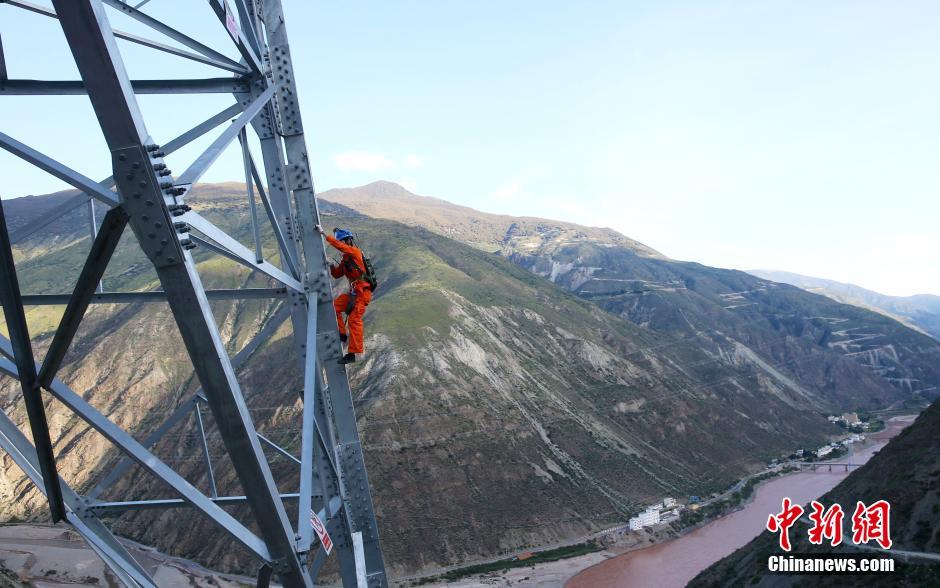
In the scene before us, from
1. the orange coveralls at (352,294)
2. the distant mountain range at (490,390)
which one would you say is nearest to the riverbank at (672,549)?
the distant mountain range at (490,390)

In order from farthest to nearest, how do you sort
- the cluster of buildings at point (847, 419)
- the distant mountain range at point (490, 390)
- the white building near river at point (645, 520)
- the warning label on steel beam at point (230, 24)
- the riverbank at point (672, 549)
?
the cluster of buildings at point (847, 419), the white building near river at point (645, 520), the distant mountain range at point (490, 390), the riverbank at point (672, 549), the warning label on steel beam at point (230, 24)

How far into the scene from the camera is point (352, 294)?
8.16m

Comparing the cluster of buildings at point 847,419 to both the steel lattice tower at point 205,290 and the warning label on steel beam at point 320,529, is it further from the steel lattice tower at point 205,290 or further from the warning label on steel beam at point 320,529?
the warning label on steel beam at point 320,529

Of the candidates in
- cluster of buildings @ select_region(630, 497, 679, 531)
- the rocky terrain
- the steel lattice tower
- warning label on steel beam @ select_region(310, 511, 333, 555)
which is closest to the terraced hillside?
cluster of buildings @ select_region(630, 497, 679, 531)

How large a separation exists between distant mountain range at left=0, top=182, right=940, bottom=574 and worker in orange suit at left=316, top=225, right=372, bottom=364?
5454cm

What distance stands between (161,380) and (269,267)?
9654 cm

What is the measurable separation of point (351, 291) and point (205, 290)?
3.69m

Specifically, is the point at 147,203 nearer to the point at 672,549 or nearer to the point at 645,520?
the point at 672,549

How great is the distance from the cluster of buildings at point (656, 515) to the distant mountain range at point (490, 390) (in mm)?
2533

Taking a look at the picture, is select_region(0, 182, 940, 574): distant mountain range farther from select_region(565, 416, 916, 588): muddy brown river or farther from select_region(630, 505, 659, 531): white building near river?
select_region(565, 416, 916, 588): muddy brown river

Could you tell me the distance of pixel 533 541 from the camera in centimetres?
6419

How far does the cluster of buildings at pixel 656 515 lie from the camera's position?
67.9 meters

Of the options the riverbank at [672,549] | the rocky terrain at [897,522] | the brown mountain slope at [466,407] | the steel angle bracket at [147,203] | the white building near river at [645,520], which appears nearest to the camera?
the steel angle bracket at [147,203]

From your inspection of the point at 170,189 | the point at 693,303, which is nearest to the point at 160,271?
the point at 170,189
